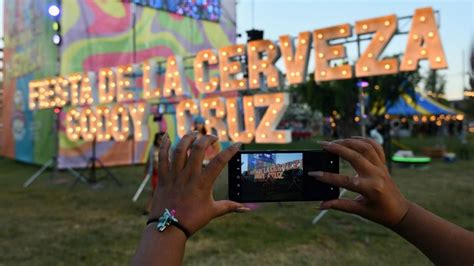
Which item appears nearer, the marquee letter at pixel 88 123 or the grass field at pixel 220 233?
the grass field at pixel 220 233

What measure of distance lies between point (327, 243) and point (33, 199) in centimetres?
682

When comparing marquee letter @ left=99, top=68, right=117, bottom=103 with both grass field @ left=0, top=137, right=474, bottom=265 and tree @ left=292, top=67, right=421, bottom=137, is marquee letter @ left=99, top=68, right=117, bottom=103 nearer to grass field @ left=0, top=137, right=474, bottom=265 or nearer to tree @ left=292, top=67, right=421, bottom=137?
grass field @ left=0, top=137, right=474, bottom=265

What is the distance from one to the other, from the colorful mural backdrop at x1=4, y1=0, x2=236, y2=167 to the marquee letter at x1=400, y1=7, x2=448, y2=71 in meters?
8.63

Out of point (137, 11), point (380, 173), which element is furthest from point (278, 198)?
point (137, 11)

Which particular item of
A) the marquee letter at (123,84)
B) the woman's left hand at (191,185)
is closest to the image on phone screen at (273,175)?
the woman's left hand at (191,185)

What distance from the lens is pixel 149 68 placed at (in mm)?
9094

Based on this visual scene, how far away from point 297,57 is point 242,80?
1253 mm

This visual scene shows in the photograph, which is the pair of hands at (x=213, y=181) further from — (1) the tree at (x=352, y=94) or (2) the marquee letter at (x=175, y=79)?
(1) the tree at (x=352, y=94)

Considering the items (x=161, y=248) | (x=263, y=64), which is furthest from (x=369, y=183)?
(x=263, y=64)

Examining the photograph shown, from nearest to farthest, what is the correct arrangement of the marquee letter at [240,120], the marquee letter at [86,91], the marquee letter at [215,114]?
the marquee letter at [240,120]
the marquee letter at [215,114]
the marquee letter at [86,91]

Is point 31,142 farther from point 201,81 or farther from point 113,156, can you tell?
point 201,81

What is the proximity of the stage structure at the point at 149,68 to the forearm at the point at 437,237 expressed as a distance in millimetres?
5020

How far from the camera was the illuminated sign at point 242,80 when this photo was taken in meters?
5.81

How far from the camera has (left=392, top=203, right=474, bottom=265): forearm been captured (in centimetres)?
105
